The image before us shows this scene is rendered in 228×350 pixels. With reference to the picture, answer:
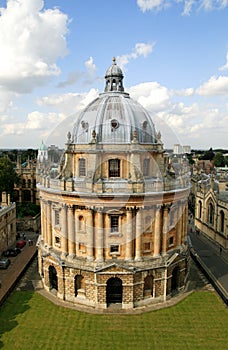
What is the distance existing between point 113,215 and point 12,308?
1491 cm

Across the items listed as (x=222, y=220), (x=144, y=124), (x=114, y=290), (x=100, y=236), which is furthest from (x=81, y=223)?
(x=222, y=220)

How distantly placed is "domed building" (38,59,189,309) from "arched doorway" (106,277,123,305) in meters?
0.10

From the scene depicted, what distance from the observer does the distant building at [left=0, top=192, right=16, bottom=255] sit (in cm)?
4914

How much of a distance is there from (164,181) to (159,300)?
1360cm

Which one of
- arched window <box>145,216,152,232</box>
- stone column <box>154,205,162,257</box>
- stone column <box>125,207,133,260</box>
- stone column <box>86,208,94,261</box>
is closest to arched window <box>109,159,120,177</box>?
stone column <box>125,207,133,260</box>

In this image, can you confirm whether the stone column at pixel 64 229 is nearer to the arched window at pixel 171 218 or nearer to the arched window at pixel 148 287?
the arched window at pixel 148 287

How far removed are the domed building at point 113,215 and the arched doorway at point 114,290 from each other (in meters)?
0.10

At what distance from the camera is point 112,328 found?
29.7 m

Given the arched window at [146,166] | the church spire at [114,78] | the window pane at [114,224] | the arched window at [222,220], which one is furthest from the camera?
the arched window at [222,220]

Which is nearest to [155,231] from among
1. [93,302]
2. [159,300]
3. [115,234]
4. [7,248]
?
[115,234]

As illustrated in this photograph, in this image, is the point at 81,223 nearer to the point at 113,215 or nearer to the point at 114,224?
the point at 114,224

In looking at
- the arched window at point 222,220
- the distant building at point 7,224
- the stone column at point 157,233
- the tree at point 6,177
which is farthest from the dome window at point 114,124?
the tree at point 6,177

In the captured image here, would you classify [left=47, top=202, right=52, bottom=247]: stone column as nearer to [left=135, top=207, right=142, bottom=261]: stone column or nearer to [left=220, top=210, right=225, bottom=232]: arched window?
[left=135, top=207, right=142, bottom=261]: stone column

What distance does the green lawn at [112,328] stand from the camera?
27.5 metres
